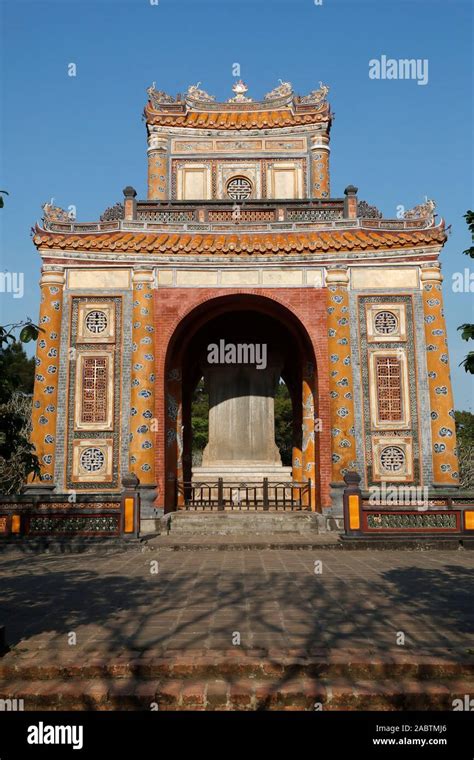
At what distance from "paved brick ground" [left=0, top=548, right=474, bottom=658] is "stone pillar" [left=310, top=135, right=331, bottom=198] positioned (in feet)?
47.3

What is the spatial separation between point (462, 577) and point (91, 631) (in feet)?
19.8

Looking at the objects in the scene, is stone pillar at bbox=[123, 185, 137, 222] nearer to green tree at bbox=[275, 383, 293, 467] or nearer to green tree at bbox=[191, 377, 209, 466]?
green tree at bbox=[191, 377, 209, 466]

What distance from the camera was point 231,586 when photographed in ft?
29.1

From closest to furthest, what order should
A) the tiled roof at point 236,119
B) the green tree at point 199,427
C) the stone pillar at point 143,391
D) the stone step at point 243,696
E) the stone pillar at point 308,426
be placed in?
the stone step at point 243,696 → the stone pillar at point 143,391 → the stone pillar at point 308,426 → the tiled roof at point 236,119 → the green tree at point 199,427

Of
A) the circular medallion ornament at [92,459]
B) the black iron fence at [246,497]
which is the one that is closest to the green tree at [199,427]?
the black iron fence at [246,497]

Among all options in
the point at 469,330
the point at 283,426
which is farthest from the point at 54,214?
the point at 283,426

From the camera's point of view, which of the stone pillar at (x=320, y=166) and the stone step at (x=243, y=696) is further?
the stone pillar at (x=320, y=166)

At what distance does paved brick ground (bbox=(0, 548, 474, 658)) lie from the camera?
6004 millimetres

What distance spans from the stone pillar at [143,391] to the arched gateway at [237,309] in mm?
37

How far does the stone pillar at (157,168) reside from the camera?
72.6ft

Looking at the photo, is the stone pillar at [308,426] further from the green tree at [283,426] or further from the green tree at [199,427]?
the green tree at [283,426]

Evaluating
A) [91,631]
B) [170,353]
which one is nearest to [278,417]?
[170,353]

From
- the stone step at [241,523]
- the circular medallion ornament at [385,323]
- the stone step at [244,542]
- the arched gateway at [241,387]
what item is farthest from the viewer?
the arched gateway at [241,387]
